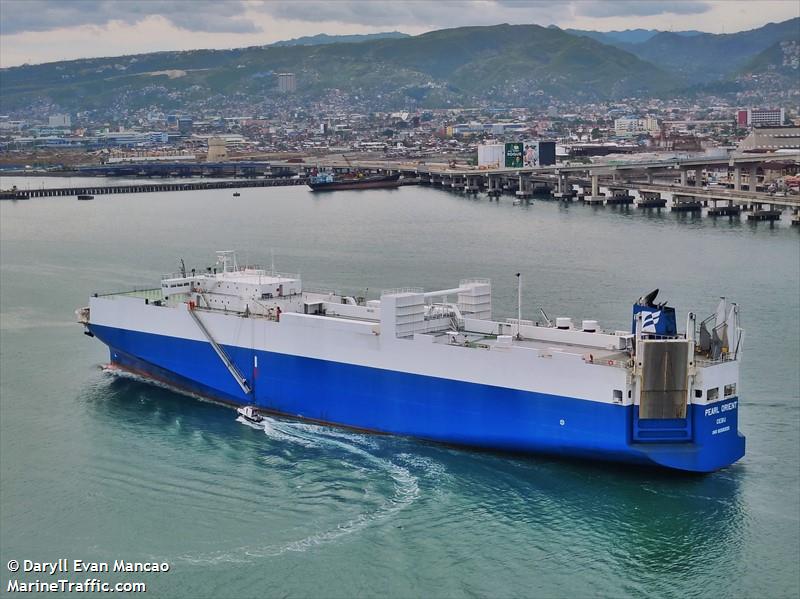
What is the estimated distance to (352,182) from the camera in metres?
76.1

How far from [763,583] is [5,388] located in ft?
46.9

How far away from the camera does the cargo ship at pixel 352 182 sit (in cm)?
7462

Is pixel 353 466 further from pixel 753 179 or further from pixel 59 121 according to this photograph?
pixel 59 121

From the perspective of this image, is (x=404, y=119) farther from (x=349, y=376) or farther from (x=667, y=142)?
(x=349, y=376)

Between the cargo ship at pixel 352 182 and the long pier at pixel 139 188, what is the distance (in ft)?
13.0

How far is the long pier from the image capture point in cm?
7038

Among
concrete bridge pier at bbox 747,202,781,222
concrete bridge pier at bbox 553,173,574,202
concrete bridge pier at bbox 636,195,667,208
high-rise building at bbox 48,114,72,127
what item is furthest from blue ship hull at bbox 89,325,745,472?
high-rise building at bbox 48,114,72,127

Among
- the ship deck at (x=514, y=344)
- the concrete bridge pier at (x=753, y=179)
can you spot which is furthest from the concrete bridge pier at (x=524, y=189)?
the ship deck at (x=514, y=344)

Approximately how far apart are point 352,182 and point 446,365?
59.6 m

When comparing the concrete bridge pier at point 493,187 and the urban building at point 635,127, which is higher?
the urban building at point 635,127

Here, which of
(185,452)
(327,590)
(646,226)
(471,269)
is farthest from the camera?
(646,226)

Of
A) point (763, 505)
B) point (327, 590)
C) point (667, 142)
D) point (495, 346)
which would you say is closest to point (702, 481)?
point (763, 505)

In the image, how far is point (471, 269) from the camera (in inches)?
1374

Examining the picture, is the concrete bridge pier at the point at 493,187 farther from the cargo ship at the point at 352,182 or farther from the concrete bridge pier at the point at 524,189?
the cargo ship at the point at 352,182
